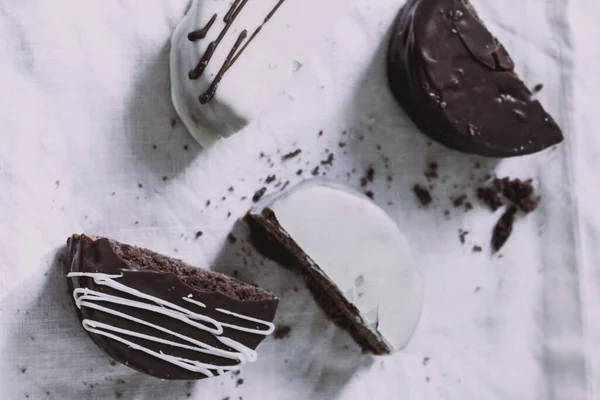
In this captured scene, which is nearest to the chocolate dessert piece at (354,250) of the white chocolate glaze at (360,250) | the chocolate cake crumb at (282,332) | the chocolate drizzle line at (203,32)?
the white chocolate glaze at (360,250)

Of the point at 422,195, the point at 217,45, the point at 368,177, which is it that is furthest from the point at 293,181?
the point at 217,45

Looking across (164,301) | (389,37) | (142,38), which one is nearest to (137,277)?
(164,301)

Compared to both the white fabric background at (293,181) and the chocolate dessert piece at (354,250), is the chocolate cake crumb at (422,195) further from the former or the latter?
the chocolate dessert piece at (354,250)

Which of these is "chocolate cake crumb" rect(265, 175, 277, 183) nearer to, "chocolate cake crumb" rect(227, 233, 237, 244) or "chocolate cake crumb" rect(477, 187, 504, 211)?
"chocolate cake crumb" rect(227, 233, 237, 244)

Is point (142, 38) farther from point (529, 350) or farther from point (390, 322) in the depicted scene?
point (529, 350)

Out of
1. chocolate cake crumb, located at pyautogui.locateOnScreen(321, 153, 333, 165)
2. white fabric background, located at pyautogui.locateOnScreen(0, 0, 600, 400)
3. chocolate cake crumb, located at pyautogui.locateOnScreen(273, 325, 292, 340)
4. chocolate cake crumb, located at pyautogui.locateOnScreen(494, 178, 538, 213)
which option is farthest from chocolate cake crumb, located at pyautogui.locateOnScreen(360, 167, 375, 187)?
chocolate cake crumb, located at pyautogui.locateOnScreen(273, 325, 292, 340)
